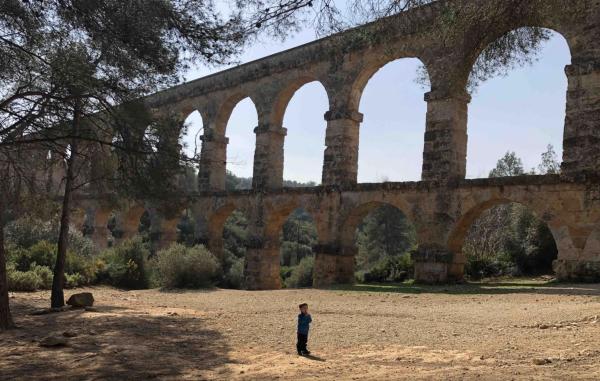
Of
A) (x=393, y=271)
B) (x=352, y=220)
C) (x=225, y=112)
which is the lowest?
(x=393, y=271)

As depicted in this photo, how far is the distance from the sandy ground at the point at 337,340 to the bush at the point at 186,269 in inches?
201

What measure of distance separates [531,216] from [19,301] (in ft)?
56.8

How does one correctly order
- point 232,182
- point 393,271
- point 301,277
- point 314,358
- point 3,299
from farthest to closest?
point 232,182
point 301,277
point 393,271
point 3,299
point 314,358

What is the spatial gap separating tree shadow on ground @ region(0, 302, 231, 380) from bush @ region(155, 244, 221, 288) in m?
7.00

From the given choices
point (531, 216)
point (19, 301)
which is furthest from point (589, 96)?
point (19, 301)

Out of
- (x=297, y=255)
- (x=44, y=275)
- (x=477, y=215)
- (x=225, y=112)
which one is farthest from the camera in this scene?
(x=297, y=255)

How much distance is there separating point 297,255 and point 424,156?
2158 centimetres

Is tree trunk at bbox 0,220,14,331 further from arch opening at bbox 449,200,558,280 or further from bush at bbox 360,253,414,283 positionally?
bush at bbox 360,253,414,283

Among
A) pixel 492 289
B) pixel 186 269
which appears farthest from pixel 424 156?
pixel 186 269

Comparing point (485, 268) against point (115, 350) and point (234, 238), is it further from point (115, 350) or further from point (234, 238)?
point (234, 238)

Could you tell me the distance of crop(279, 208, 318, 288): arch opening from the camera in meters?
25.4

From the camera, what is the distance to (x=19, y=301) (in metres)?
12.2

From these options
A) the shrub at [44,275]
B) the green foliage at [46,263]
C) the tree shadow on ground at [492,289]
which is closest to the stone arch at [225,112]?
the green foliage at [46,263]

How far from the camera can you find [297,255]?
3550cm
